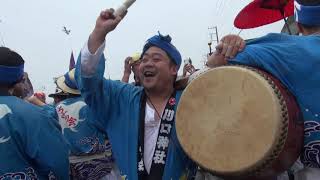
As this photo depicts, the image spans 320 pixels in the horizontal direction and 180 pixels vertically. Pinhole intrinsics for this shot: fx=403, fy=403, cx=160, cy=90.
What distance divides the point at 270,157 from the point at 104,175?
2467 millimetres

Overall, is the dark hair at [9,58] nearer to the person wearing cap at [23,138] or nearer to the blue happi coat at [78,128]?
the person wearing cap at [23,138]

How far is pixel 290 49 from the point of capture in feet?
6.10

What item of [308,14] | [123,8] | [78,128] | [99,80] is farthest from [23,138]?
[308,14]

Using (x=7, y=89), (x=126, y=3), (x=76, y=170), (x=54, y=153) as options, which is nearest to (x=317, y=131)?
(x=126, y=3)

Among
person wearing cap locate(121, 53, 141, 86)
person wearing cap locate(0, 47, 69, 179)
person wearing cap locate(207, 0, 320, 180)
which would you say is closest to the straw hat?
person wearing cap locate(121, 53, 141, 86)

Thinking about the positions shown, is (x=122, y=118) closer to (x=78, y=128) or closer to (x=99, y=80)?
(x=99, y=80)

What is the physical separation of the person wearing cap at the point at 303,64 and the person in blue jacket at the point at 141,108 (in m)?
0.67

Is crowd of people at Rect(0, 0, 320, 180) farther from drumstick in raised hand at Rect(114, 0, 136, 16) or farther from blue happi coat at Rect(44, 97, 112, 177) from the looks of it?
blue happi coat at Rect(44, 97, 112, 177)

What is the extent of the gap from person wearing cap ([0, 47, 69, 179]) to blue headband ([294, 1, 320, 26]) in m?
1.57

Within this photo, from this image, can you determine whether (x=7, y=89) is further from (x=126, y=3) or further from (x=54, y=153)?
(x=126, y=3)

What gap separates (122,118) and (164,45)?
57 cm

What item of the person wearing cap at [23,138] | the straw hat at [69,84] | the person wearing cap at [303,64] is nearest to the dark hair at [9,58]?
the person wearing cap at [23,138]

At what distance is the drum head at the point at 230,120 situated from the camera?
1662 millimetres

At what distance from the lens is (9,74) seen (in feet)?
8.21
